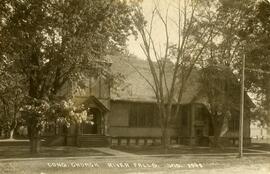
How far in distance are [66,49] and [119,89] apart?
1143 cm

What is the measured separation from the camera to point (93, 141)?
36.4 m

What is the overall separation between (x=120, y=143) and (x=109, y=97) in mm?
4764

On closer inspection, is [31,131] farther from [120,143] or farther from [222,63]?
[222,63]

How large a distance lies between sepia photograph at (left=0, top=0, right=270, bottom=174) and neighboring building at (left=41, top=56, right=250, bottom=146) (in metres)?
0.10

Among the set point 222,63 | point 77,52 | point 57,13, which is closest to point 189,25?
point 222,63

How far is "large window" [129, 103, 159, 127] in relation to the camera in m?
41.4

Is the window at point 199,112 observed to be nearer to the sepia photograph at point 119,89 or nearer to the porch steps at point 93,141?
the sepia photograph at point 119,89

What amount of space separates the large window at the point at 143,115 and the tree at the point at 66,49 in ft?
38.9

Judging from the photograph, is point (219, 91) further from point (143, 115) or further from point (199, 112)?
point (143, 115)

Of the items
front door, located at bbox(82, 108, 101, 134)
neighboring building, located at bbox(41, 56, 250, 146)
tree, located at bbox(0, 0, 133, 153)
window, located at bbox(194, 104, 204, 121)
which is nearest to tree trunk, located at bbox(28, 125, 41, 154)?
tree, located at bbox(0, 0, 133, 153)

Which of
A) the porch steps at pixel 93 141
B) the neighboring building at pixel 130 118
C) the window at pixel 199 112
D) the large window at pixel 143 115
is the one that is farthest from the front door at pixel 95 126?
the window at pixel 199 112

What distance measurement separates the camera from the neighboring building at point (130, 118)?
1439 inches

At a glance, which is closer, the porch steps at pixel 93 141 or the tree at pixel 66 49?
the tree at pixel 66 49

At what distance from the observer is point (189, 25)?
32781 millimetres
